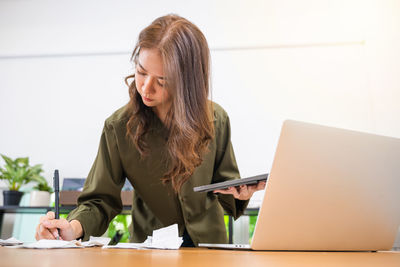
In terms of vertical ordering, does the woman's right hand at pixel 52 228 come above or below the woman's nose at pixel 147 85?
below

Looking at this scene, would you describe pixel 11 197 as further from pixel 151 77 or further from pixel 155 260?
pixel 155 260

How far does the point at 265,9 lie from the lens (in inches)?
132

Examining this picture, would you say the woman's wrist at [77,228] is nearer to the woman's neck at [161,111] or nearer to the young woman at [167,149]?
the young woman at [167,149]

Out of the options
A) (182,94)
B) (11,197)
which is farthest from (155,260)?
(11,197)

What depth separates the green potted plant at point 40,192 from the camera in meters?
3.04

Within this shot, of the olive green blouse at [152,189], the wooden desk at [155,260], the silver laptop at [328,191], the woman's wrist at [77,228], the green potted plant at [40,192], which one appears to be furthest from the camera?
the green potted plant at [40,192]

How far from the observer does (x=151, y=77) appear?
1.15m

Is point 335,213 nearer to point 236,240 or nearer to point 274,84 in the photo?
point 236,240

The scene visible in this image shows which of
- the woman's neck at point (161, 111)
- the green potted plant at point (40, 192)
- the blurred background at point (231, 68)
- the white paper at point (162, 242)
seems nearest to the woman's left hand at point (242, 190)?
the white paper at point (162, 242)

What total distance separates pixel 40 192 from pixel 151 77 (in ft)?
7.41

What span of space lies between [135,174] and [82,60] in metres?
2.39

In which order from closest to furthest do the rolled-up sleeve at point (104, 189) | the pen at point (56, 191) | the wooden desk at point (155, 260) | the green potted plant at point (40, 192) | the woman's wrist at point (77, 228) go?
the wooden desk at point (155, 260)
the pen at point (56, 191)
the woman's wrist at point (77, 228)
the rolled-up sleeve at point (104, 189)
the green potted plant at point (40, 192)

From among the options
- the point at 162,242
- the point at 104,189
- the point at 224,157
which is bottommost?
the point at 162,242

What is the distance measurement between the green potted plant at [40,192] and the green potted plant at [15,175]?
0.05 meters
